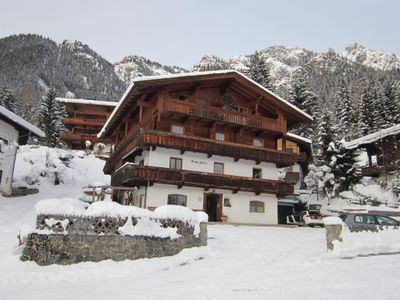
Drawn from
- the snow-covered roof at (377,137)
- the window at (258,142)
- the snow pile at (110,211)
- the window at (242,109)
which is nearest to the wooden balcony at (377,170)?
the snow-covered roof at (377,137)

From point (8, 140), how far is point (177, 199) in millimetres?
14962

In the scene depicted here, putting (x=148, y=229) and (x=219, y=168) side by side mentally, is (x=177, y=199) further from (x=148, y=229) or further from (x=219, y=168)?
(x=148, y=229)

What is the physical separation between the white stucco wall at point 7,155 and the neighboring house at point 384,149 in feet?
107

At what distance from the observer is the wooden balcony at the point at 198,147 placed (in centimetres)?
2622

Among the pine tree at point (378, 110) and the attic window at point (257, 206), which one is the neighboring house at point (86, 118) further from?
the pine tree at point (378, 110)

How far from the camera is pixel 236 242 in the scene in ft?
59.4

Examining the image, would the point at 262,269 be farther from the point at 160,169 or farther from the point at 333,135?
the point at 333,135

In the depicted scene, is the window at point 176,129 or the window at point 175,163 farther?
the window at point 176,129

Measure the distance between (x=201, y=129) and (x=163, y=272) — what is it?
730 inches

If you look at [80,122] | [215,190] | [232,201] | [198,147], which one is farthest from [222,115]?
[80,122]

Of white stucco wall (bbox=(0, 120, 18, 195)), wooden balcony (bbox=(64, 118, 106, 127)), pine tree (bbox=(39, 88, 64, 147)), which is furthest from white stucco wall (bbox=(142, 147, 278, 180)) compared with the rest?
pine tree (bbox=(39, 88, 64, 147))

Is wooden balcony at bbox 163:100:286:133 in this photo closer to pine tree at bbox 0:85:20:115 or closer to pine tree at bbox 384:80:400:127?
pine tree at bbox 384:80:400:127

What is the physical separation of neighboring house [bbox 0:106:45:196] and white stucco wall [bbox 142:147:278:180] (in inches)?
395

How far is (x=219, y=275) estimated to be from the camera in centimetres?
1135
